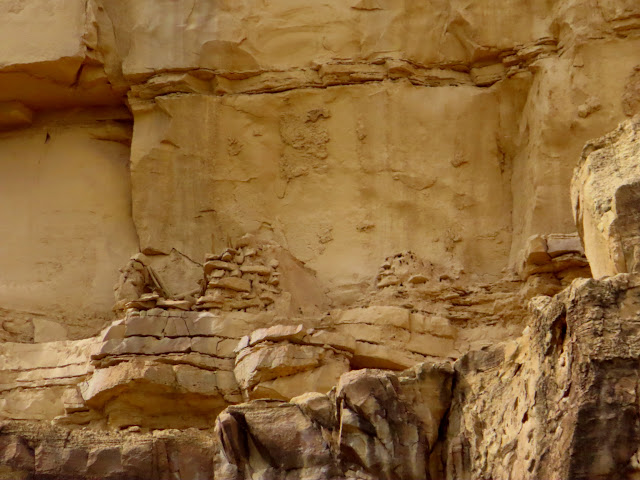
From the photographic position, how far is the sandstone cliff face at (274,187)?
1547 centimetres

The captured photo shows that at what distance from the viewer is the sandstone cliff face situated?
15.5 m

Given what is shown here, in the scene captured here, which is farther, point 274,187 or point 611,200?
point 274,187

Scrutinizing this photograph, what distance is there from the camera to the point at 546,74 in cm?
1698

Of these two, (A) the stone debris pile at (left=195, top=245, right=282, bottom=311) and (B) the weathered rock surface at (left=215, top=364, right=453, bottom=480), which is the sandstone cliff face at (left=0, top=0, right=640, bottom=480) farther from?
(B) the weathered rock surface at (left=215, top=364, right=453, bottom=480)

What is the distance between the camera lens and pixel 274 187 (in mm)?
17688

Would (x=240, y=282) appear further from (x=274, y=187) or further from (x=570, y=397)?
(x=570, y=397)

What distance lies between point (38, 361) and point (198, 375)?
6.68ft

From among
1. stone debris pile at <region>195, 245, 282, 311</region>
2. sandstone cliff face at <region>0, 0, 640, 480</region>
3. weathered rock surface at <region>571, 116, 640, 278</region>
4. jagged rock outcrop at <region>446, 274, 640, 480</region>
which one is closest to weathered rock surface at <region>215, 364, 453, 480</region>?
jagged rock outcrop at <region>446, 274, 640, 480</region>

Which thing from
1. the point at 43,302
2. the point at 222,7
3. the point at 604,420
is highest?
the point at 222,7

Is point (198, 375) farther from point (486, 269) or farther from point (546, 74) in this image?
point (546, 74)

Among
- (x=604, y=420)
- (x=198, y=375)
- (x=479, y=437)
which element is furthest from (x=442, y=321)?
(x=604, y=420)

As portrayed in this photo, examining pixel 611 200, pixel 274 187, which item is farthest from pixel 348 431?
pixel 274 187

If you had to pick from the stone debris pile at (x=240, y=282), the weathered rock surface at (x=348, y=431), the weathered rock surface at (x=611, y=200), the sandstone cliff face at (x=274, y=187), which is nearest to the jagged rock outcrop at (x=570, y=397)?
the weathered rock surface at (x=348, y=431)

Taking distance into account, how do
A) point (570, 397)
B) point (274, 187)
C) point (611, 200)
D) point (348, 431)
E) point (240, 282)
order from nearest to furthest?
point (570, 397)
point (348, 431)
point (611, 200)
point (240, 282)
point (274, 187)
